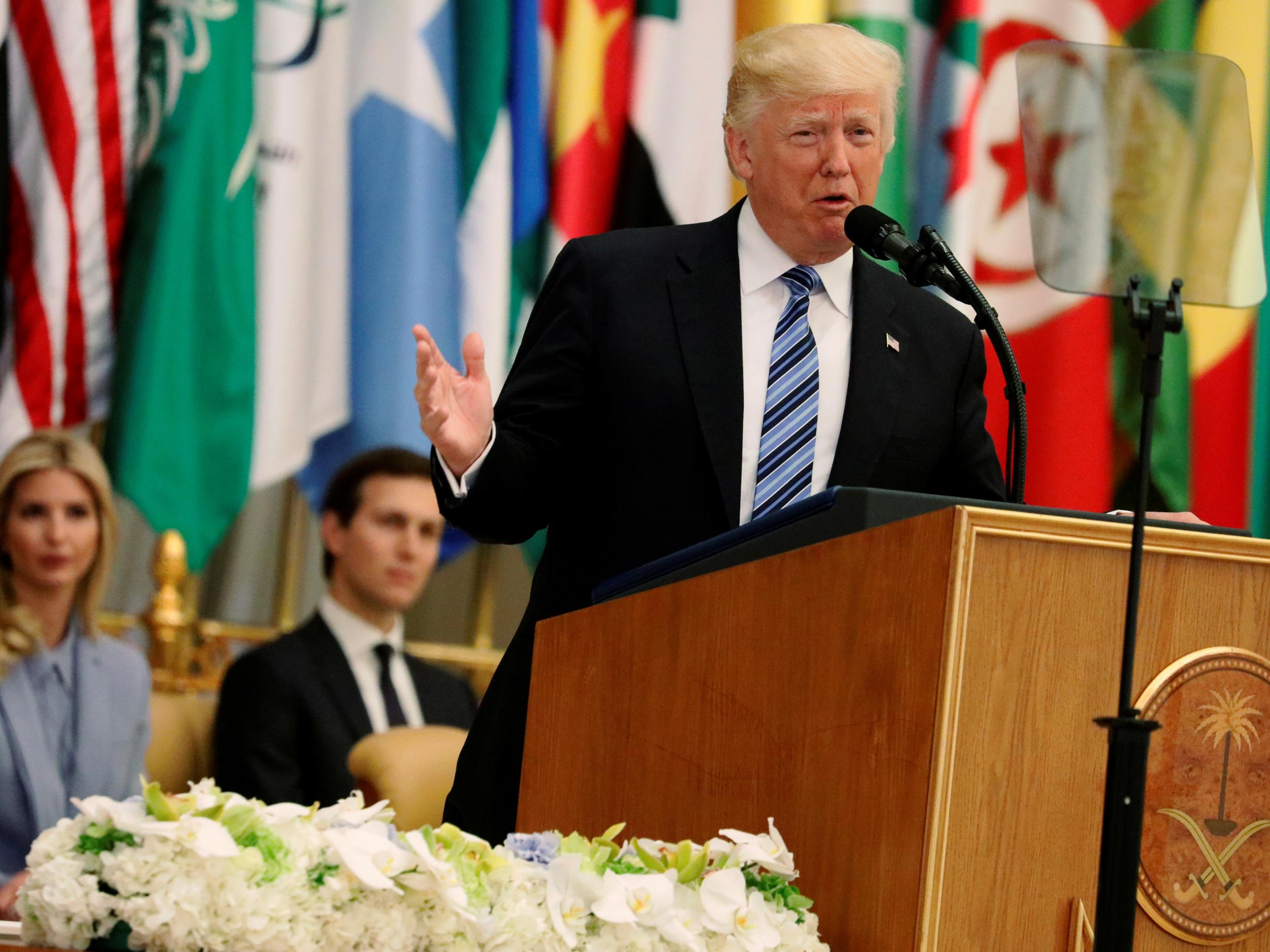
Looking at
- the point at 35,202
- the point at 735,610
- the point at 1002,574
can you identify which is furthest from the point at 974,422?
the point at 35,202

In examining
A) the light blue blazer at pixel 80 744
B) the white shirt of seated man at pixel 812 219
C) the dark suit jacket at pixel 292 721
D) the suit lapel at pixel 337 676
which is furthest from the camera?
the suit lapel at pixel 337 676

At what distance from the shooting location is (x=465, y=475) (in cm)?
172

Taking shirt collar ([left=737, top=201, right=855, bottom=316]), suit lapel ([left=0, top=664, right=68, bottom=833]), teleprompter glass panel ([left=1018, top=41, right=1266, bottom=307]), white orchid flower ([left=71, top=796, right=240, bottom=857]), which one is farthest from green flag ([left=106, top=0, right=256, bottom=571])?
white orchid flower ([left=71, top=796, right=240, bottom=857])

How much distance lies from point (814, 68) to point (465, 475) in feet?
2.16

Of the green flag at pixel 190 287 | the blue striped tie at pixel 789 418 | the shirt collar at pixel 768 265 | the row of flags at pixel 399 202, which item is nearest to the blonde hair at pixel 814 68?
the shirt collar at pixel 768 265

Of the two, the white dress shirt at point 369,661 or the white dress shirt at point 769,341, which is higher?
the white dress shirt at point 769,341

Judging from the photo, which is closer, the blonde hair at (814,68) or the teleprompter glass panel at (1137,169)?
the teleprompter glass panel at (1137,169)

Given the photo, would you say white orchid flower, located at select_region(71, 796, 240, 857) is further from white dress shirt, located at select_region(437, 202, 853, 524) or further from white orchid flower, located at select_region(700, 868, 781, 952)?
white dress shirt, located at select_region(437, 202, 853, 524)

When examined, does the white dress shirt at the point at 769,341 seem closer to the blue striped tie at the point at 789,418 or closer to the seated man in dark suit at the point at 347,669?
the blue striped tie at the point at 789,418

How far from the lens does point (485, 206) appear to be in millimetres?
4227

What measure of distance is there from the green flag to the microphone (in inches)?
106

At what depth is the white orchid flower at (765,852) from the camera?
1235 millimetres

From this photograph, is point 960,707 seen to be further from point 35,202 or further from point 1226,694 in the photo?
point 35,202

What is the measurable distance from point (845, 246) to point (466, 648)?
2.62m
